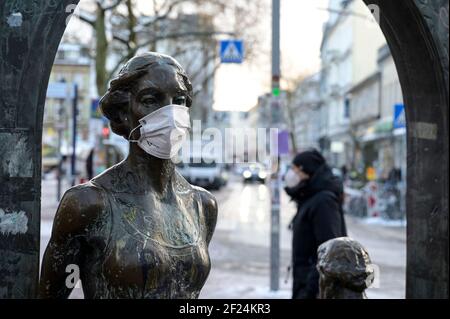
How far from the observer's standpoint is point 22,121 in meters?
1.67

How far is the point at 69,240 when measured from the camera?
1829 millimetres

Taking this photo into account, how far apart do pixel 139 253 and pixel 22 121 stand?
1.52ft

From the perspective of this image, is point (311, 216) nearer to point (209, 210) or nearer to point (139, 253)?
point (209, 210)

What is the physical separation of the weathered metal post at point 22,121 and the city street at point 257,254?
2.72 metres

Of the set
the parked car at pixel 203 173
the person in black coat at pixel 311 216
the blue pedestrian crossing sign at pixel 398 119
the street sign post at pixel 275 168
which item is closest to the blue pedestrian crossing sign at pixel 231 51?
the street sign post at pixel 275 168

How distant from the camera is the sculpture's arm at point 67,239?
1.81 meters

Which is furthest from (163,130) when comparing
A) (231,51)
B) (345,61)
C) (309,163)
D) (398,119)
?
(345,61)

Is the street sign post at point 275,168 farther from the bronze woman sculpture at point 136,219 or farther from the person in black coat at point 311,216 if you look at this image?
the bronze woman sculpture at point 136,219

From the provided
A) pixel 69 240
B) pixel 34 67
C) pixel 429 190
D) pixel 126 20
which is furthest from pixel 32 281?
pixel 126 20

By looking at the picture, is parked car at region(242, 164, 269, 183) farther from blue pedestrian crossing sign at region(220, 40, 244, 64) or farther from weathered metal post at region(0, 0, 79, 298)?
weathered metal post at region(0, 0, 79, 298)

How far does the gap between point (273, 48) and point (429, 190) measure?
7.48 meters

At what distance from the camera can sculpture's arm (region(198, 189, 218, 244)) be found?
2.16 m

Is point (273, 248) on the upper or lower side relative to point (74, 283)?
lower

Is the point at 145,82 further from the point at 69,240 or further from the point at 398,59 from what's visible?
the point at 398,59
